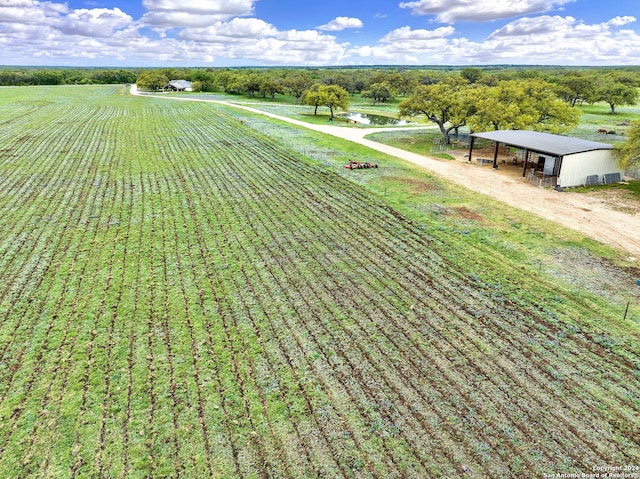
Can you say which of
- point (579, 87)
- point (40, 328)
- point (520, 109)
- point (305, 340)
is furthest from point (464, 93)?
point (579, 87)

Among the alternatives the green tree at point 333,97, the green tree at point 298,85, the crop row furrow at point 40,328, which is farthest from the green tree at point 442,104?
the green tree at point 298,85

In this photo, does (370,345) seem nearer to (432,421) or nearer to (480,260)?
(432,421)

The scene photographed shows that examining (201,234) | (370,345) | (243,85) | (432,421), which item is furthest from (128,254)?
(243,85)

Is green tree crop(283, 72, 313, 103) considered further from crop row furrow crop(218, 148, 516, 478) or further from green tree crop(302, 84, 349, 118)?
crop row furrow crop(218, 148, 516, 478)

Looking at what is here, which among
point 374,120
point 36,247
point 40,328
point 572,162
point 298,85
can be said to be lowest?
point 40,328

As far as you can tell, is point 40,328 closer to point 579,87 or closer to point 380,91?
point 579,87

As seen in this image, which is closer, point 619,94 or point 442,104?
point 442,104
